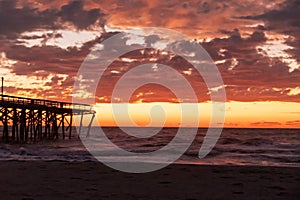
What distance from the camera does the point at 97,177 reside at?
14305mm

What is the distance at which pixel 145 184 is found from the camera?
42.4ft

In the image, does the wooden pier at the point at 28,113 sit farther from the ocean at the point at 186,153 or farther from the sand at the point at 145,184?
the sand at the point at 145,184

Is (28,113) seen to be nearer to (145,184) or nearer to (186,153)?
(186,153)

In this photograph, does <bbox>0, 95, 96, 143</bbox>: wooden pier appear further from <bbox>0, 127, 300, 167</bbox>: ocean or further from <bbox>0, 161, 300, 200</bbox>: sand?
<bbox>0, 161, 300, 200</bbox>: sand

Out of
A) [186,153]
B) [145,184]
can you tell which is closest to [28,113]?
[186,153]

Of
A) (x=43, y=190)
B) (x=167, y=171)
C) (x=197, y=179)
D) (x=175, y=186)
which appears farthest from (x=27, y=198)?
(x=167, y=171)

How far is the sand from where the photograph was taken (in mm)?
10930

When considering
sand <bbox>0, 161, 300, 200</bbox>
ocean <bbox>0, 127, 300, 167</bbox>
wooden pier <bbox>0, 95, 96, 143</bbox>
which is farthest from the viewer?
wooden pier <bbox>0, 95, 96, 143</bbox>

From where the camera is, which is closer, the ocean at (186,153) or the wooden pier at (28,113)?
the ocean at (186,153)

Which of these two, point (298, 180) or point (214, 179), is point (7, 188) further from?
point (298, 180)

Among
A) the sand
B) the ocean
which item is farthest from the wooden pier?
the sand

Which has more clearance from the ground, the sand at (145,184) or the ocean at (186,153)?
the sand at (145,184)

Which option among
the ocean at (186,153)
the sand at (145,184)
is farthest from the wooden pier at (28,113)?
the sand at (145,184)

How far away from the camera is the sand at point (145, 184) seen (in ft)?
35.9
